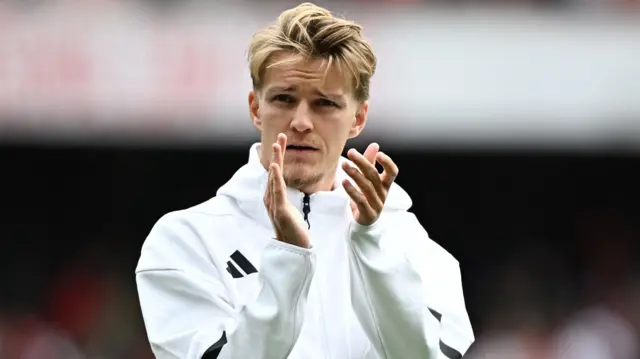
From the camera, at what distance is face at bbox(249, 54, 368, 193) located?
11.5 feet

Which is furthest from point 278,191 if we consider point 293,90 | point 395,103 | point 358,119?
point 395,103

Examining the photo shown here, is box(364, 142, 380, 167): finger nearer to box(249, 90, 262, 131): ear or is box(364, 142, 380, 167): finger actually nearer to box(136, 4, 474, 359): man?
box(136, 4, 474, 359): man

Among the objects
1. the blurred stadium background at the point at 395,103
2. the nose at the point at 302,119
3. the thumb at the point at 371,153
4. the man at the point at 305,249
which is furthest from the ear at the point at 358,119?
the blurred stadium background at the point at 395,103

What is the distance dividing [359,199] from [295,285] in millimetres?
253

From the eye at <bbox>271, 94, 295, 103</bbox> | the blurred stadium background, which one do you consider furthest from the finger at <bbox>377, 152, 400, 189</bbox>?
the blurred stadium background

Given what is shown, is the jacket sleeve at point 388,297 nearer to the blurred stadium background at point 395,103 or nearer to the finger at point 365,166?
the finger at point 365,166

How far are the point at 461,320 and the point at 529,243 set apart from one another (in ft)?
25.1

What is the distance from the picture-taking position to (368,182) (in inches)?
129

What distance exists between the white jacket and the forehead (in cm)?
28

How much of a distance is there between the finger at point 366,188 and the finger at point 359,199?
1 cm

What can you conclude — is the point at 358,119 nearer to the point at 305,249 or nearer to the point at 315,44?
the point at 315,44

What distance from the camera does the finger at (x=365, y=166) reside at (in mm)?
3211

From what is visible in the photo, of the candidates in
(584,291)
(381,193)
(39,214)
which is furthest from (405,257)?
(39,214)

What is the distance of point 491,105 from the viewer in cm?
954
